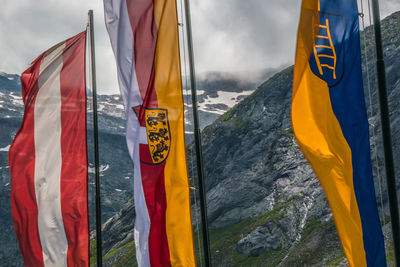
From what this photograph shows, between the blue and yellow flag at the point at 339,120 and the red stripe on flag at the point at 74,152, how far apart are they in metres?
8.08

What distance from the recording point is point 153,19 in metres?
15.2

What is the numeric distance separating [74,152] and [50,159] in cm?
96

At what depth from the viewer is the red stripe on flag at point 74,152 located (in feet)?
54.1

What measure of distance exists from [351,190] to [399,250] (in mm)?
1691

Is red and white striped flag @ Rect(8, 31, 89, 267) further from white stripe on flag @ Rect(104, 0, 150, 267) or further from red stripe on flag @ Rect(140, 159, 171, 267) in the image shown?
red stripe on flag @ Rect(140, 159, 171, 267)

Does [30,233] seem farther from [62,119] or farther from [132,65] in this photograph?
[132,65]

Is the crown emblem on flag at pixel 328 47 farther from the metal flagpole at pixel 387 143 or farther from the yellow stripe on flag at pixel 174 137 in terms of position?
the yellow stripe on flag at pixel 174 137

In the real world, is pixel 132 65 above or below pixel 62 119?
above

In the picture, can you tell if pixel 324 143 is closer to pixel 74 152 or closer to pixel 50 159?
pixel 74 152

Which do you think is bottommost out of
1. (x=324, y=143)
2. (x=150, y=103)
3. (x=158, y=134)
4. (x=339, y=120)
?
(x=324, y=143)

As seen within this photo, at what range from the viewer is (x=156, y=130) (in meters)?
14.6

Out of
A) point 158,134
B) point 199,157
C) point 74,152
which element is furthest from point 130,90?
point 74,152

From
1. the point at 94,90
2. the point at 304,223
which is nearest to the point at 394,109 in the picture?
the point at 304,223

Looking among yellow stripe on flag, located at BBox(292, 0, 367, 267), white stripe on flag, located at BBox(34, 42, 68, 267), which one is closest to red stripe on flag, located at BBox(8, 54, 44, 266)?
white stripe on flag, located at BBox(34, 42, 68, 267)
